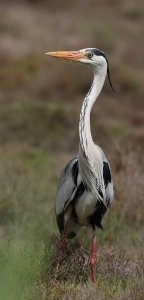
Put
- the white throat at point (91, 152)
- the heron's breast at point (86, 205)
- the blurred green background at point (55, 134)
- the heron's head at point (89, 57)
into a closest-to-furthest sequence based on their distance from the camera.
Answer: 1. the blurred green background at point (55, 134)
2. the white throat at point (91, 152)
3. the heron's head at point (89, 57)
4. the heron's breast at point (86, 205)

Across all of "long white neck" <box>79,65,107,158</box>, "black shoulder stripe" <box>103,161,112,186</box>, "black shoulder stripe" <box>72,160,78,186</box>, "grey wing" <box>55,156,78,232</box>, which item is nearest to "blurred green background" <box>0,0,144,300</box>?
"grey wing" <box>55,156,78,232</box>

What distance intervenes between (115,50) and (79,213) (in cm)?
1670

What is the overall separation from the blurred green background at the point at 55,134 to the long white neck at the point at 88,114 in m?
0.80

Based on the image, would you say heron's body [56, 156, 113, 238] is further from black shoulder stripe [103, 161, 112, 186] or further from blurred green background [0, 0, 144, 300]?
blurred green background [0, 0, 144, 300]

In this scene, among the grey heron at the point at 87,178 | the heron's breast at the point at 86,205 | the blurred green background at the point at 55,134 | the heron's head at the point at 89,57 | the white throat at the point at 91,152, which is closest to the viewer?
the blurred green background at the point at 55,134

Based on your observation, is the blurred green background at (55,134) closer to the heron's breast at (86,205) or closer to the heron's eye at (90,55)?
the heron's breast at (86,205)

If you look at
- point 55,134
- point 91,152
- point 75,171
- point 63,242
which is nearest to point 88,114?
point 91,152

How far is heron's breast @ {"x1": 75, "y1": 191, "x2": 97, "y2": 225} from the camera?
7.14m

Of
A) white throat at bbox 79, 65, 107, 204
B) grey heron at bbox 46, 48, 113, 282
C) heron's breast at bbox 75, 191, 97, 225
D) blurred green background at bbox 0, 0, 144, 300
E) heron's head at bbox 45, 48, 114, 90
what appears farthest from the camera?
heron's breast at bbox 75, 191, 97, 225

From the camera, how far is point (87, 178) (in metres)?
7.02

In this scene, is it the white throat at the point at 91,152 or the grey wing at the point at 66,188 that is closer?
the white throat at the point at 91,152

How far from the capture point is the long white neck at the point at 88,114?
6730 mm

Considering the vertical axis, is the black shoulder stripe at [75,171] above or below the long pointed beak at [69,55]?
below

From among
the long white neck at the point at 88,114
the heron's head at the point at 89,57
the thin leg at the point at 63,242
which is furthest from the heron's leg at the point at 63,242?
the heron's head at the point at 89,57
